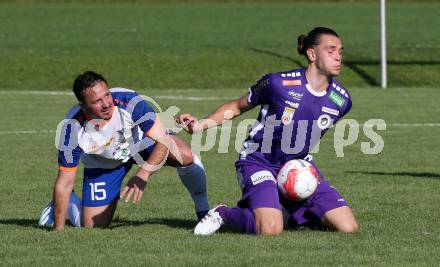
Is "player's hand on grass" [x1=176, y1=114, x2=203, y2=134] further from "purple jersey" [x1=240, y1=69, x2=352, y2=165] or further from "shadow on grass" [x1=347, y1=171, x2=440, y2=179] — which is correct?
"shadow on grass" [x1=347, y1=171, x2=440, y2=179]

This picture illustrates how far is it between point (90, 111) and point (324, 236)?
2.24 metres

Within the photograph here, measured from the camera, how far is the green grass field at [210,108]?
8734mm

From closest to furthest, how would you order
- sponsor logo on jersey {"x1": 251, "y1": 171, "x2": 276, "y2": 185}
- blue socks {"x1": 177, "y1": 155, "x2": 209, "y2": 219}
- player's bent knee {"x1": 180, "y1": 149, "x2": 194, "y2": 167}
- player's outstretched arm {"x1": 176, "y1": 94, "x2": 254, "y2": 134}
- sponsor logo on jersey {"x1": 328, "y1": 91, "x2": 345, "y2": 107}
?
player's outstretched arm {"x1": 176, "y1": 94, "x2": 254, "y2": 134}, sponsor logo on jersey {"x1": 251, "y1": 171, "x2": 276, "y2": 185}, sponsor logo on jersey {"x1": 328, "y1": 91, "x2": 345, "y2": 107}, player's bent knee {"x1": 180, "y1": 149, "x2": 194, "y2": 167}, blue socks {"x1": 177, "y1": 155, "x2": 209, "y2": 219}

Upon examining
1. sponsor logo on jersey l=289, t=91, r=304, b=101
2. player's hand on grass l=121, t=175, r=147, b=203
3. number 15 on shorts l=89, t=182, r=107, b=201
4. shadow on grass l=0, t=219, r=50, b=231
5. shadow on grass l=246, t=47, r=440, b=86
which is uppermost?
sponsor logo on jersey l=289, t=91, r=304, b=101

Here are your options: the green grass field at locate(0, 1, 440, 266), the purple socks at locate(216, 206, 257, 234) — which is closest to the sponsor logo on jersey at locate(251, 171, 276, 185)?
the purple socks at locate(216, 206, 257, 234)

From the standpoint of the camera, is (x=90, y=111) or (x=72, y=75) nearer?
(x=90, y=111)

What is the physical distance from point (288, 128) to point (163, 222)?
1469 millimetres

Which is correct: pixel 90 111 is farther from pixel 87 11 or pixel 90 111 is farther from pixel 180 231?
pixel 87 11

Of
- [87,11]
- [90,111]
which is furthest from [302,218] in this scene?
[87,11]

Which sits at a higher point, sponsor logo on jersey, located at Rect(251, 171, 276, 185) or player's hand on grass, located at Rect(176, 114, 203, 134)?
player's hand on grass, located at Rect(176, 114, 203, 134)

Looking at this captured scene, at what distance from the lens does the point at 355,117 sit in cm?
2139

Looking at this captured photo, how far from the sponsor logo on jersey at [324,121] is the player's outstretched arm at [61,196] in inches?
85.3

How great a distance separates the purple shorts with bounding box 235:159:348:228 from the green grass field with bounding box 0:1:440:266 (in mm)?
347

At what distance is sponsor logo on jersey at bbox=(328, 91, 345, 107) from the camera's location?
9.99 m
